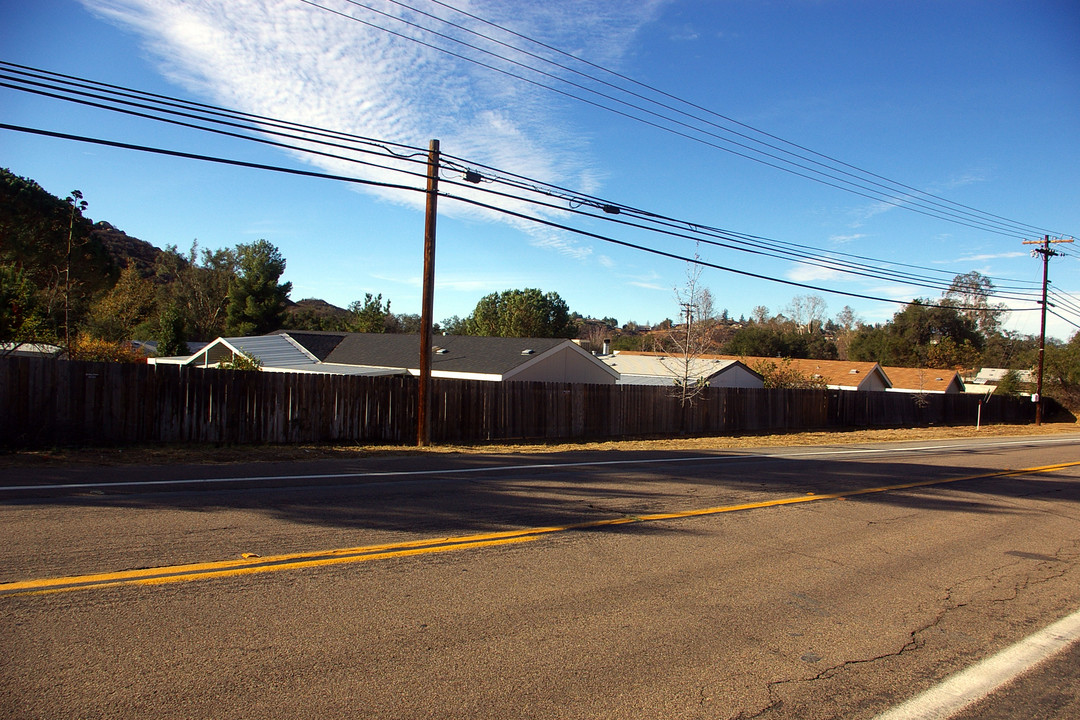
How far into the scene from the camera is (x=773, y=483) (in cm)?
1133

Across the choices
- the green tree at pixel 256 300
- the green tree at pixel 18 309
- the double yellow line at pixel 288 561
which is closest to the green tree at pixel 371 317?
the green tree at pixel 256 300

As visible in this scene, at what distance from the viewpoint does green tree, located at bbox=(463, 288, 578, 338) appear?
60250 mm

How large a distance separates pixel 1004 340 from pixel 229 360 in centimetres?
9297

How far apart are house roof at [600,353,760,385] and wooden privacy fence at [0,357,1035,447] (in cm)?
680

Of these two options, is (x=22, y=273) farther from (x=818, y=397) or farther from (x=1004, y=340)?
(x=1004, y=340)

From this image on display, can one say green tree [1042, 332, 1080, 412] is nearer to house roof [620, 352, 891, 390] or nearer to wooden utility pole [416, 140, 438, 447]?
house roof [620, 352, 891, 390]

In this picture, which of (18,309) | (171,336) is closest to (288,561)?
(18,309)

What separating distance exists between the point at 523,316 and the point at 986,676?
185 ft

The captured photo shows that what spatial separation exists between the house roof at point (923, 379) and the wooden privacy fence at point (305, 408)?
100.0 feet

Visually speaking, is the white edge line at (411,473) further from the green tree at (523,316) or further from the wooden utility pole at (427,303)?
the green tree at (523,316)

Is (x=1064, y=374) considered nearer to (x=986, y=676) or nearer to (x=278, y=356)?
(x=278, y=356)

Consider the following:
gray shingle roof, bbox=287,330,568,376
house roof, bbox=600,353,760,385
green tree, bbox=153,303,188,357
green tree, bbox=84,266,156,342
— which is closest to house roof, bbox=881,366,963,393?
house roof, bbox=600,353,760,385

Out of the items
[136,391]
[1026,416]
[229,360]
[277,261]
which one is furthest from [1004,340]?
[136,391]

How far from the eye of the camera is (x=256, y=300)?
2237 inches
